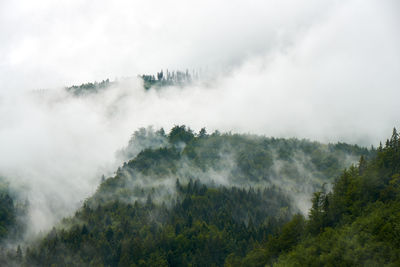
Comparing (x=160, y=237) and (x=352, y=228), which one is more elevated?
(x=352, y=228)

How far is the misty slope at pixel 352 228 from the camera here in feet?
295

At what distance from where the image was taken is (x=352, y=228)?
3927 inches

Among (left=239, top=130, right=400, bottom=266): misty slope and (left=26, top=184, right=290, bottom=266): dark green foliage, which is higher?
(left=239, top=130, right=400, bottom=266): misty slope

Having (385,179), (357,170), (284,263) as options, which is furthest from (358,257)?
(357,170)

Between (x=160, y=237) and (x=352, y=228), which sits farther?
(x=160, y=237)

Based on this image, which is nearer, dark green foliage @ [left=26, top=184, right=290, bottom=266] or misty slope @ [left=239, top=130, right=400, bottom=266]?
misty slope @ [left=239, top=130, right=400, bottom=266]

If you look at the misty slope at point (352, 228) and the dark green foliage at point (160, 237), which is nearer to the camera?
the misty slope at point (352, 228)

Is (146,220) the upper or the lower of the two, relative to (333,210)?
lower

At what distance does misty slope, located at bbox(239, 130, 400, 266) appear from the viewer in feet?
295

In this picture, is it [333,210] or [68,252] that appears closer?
[333,210]

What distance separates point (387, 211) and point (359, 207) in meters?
11.1

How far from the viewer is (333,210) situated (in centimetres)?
11344

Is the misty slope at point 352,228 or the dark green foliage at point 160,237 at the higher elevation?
the misty slope at point 352,228

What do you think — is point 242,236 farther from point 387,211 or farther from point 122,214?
point 387,211
